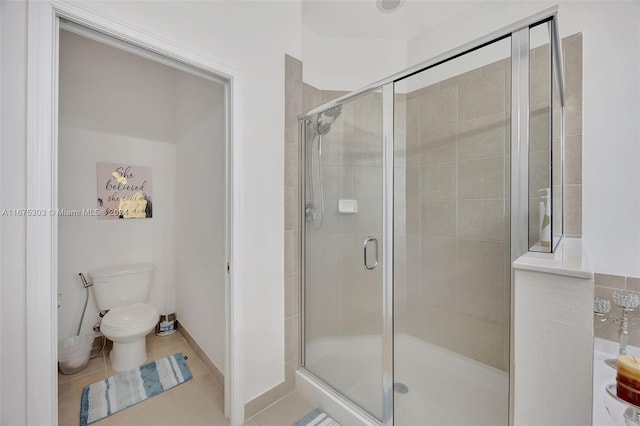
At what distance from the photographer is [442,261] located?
206cm

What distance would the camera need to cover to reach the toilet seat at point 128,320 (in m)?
1.99

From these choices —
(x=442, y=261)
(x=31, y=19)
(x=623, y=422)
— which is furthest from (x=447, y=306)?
(x=31, y=19)

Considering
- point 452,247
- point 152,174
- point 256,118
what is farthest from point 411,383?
point 152,174

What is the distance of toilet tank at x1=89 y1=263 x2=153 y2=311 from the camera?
2234 millimetres

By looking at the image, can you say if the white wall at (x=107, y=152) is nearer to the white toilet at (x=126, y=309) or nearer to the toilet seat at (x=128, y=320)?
the white toilet at (x=126, y=309)

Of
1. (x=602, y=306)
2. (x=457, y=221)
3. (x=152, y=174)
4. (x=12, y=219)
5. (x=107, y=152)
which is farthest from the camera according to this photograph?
(x=152, y=174)

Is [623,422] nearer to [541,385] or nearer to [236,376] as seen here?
[541,385]

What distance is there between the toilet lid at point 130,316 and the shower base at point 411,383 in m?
1.31

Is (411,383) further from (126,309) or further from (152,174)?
(152,174)

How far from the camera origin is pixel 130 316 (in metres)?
2.14

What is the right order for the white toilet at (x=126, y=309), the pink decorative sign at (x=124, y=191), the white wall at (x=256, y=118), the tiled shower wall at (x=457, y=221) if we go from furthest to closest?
the pink decorative sign at (x=124, y=191)
the white toilet at (x=126, y=309)
the tiled shower wall at (x=457, y=221)
the white wall at (x=256, y=118)

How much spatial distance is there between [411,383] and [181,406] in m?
1.47

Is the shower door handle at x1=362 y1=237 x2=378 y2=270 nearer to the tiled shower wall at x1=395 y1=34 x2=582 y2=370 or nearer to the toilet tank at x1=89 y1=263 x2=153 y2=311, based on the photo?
the tiled shower wall at x1=395 y1=34 x2=582 y2=370

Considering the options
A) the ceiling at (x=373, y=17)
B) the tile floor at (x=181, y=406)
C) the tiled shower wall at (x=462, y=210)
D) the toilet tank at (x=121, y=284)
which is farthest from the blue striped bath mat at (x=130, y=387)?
the ceiling at (x=373, y=17)
